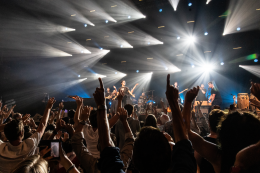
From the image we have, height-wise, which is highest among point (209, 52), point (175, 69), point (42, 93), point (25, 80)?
point (209, 52)

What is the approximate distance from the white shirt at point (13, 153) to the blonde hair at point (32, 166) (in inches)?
30.3

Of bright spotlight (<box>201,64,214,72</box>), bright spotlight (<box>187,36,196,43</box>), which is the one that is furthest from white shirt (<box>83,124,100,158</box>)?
bright spotlight (<box>201,64,214,72</box>)

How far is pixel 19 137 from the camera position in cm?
172

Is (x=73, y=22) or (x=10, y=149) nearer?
(x=10, y=149)

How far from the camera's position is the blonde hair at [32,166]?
3.07 ft

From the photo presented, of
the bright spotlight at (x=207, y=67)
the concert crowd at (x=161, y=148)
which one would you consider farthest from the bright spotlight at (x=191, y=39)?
the concert crowd at (x=161, y=148)

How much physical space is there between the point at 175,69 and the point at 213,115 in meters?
11.6

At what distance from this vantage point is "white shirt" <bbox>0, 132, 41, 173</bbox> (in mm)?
1596

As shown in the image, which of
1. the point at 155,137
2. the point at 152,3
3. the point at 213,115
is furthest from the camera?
the point at 152,3

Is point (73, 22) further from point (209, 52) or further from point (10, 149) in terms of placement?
point (10, 149)

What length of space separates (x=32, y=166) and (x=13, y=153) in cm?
90

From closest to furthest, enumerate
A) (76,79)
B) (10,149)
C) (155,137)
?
1. (155,137)
2. (10,149)
3. (76,79)

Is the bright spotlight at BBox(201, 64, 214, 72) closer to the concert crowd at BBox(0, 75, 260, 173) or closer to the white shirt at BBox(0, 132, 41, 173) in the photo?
the concert crowd at BBox(0, 75, 260, 173)

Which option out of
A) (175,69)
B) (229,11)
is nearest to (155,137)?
(229,11)
